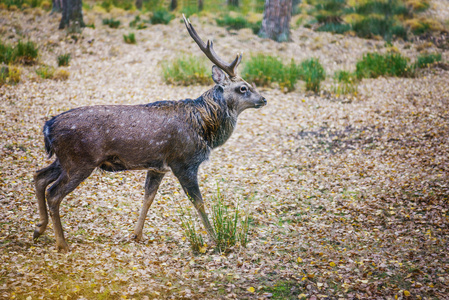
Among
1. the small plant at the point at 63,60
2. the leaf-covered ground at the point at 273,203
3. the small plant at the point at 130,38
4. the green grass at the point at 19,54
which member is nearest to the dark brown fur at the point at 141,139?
the leaf-covered ground at the point at 273,203

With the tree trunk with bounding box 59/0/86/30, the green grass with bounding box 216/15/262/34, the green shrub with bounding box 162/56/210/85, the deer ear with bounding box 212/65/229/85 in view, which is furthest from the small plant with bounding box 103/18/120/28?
the deer ear with bounding box 212/65/229/85

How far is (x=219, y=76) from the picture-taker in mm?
5082

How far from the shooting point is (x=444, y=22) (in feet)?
55.9

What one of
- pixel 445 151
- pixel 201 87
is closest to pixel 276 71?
pixel 201 87

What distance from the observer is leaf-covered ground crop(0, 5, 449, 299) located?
13.6 feet

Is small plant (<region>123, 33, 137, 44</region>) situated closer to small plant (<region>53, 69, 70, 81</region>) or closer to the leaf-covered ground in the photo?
the leaf-covered ground

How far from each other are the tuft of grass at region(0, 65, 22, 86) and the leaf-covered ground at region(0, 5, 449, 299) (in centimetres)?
28

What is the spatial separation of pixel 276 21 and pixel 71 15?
774 centimetres

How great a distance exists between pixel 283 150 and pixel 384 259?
3647 mm

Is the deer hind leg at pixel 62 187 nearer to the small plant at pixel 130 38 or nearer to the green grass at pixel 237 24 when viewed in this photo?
the small plant at pixel 130 38

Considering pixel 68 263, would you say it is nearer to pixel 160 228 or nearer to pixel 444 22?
pixel 160 228

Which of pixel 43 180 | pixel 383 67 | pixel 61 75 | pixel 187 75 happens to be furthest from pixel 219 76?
pixel 383 67

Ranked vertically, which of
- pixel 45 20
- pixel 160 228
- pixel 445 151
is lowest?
pixel 160 228

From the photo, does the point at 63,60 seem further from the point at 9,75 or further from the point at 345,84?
the point at 345,84
